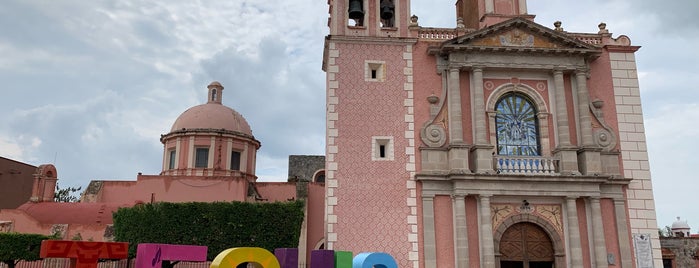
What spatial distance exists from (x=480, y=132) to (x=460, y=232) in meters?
3.34

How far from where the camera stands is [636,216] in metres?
19.0

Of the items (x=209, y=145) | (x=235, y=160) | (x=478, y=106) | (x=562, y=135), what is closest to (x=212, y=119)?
(x=209, y=145)

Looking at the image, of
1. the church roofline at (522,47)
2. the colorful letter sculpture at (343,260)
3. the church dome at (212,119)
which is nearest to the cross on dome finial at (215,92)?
the church dome at (212,119)

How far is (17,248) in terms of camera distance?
62.1 ft

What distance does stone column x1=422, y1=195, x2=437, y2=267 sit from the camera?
1778cm

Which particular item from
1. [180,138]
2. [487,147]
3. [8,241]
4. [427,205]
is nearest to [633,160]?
[487,147]

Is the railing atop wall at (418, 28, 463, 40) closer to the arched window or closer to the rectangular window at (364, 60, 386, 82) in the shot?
the rectangular window at (364, 60, 386, 82)

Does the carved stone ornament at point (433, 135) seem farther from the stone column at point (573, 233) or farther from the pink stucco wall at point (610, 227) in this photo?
the pink stucco wall at point (610, 227)

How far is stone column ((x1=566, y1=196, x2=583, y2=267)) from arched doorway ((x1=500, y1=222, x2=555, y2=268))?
67 cm

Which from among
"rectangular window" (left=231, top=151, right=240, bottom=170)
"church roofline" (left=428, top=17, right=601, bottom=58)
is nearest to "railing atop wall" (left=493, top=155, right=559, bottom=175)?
"church roofline" (left=428, top=17, right=601, bottom=58)

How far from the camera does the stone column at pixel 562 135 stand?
61.3 feet

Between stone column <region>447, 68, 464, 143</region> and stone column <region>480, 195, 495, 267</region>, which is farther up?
stone column <region>447, 68, 464, 143</region>

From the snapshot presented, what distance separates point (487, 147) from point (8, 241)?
15792 mm

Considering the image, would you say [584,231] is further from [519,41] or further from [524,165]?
[519,41]
